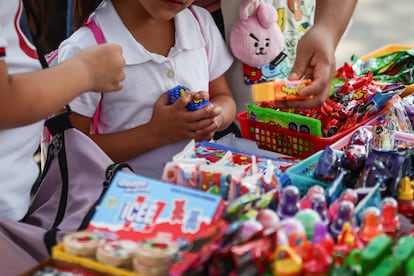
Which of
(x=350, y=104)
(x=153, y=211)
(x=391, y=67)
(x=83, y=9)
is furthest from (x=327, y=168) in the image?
(x=391, y=67)

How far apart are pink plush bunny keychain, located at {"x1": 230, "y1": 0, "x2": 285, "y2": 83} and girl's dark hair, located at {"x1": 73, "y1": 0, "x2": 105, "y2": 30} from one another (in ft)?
1.26

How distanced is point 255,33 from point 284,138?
1.21 ft

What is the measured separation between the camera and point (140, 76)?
1.61m

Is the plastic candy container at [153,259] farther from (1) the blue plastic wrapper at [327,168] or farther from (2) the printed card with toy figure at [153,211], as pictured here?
(1) the blue plastic wrapper at [327,168]

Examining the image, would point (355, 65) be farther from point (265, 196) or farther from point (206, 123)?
point (265, 196)

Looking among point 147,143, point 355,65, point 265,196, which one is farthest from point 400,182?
point 355,65

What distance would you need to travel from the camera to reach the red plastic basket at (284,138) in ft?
4.88

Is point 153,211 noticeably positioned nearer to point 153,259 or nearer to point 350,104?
point 153,259

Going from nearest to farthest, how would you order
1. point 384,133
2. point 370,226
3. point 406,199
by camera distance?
point 370,226 → point 406,199 → point 384,133

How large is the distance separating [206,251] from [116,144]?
81cm

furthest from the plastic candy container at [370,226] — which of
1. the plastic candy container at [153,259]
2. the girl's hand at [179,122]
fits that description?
the girl's hand at [179,122]

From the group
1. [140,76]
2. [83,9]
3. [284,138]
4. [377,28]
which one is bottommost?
[377,28]

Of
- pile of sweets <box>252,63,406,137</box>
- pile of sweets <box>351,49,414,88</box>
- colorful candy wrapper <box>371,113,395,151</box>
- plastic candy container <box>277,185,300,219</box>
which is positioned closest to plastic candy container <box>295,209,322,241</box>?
plastic candy container <box>277,185,300,219</box>

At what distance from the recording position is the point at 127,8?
1628 mm
